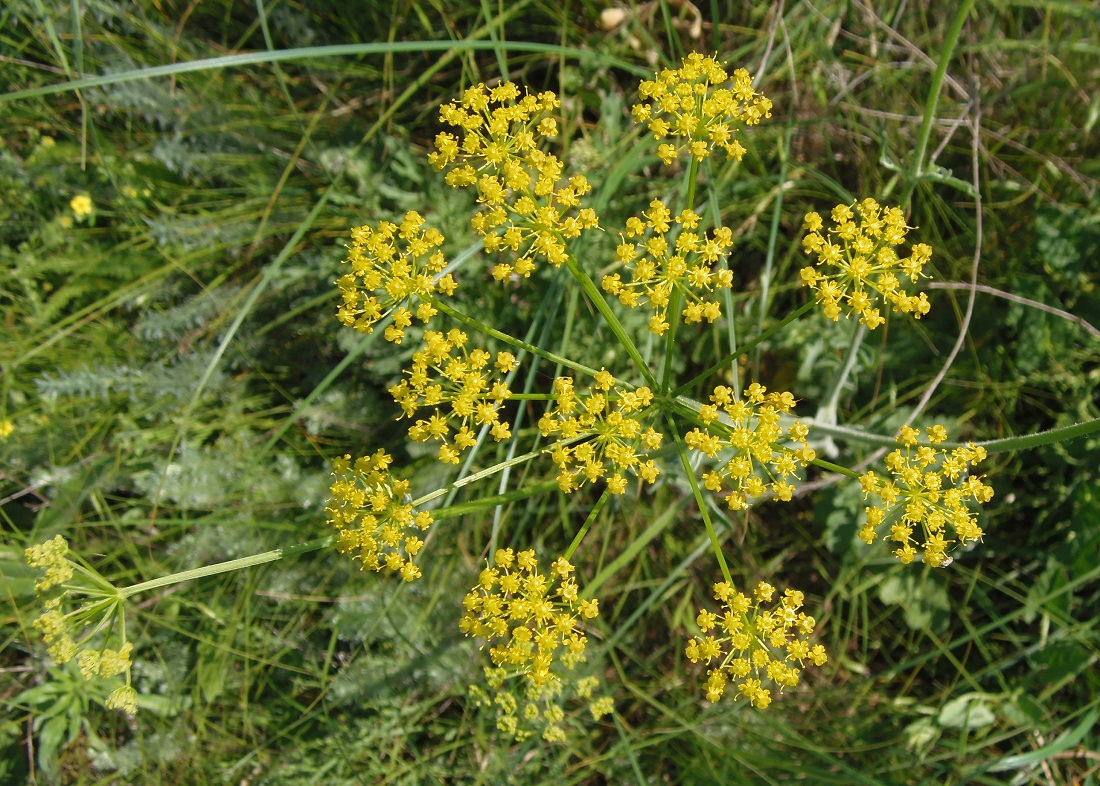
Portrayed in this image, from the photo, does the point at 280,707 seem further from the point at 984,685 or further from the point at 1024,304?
the point at 1024,304

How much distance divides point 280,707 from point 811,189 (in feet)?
15.5

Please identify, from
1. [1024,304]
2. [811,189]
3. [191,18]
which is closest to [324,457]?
[191,18]

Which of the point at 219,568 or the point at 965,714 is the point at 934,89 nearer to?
the point at 219,568

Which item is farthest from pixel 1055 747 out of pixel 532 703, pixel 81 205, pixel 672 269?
pixel 81 205

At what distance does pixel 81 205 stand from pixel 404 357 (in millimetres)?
2630

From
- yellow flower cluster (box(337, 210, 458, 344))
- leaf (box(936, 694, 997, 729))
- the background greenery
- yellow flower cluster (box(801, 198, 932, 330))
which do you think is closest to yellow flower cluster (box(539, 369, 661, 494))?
yellow flower cluster (box(337, 210, 458, 344))

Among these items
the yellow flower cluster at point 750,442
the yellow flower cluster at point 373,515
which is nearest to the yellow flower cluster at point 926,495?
the yellow flower cluster at point 750,442

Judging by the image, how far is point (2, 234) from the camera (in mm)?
5172

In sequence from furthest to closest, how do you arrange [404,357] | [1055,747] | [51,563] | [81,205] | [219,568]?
1. [81,205]
2. [404,357]
3. [1055,747]
4. [51,563]
5. [219,568]

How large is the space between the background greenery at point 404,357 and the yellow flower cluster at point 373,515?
1657 mm

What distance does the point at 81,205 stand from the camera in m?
5.09

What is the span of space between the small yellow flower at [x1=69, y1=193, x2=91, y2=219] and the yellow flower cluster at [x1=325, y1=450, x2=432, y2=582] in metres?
3.61

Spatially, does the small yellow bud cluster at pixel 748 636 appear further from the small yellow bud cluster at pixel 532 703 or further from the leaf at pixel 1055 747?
the leaf at pixel 1055 747

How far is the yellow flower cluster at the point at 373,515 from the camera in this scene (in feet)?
8.66
